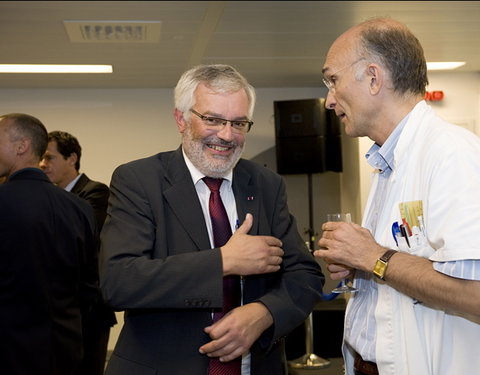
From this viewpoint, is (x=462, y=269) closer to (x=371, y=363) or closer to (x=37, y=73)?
(x=371, y=363)

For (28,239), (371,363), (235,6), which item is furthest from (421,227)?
(28,239)

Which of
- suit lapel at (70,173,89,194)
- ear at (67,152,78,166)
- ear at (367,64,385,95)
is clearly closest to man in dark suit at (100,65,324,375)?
ear at (367,64,385,95)

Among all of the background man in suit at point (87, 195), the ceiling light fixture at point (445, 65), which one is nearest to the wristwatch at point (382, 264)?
the background man in suit at point (87, 195)

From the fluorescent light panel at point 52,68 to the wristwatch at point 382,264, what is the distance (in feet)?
6.38

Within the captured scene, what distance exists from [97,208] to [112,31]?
43.7 inches

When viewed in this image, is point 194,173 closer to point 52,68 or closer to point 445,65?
point 52,68

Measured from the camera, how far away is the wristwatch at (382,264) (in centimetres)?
164

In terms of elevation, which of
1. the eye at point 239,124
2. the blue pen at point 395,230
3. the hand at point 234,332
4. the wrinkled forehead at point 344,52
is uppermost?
the wrinkled forehead at point 344,52

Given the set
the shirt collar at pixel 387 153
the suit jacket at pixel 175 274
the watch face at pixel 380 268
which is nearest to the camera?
the watch face at pixel 380 268

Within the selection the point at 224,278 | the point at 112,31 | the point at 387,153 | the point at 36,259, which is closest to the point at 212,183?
the point at 224,278

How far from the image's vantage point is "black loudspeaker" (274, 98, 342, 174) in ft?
19.9

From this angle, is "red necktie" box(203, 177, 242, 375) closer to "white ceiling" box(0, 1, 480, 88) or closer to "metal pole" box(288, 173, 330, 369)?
"white ceiling" box(0, 1, 480, 88)

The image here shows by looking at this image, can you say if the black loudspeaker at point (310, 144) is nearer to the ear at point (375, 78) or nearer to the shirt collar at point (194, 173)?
the shirt collar at point (194, 173)

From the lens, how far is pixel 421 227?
1649mm
